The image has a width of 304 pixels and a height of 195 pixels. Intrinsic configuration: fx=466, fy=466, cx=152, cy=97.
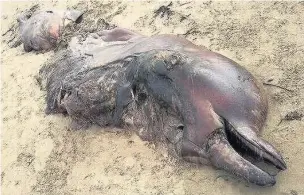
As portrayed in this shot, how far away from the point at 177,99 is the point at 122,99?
0.62 meters

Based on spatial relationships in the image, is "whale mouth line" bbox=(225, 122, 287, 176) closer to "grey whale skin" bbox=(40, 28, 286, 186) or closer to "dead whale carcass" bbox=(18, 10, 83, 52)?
"grey whale skin" bbox=(40, 28, 286, 186)

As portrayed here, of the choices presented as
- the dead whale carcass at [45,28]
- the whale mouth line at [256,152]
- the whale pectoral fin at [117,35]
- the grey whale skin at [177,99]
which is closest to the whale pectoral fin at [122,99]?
the grey whale skin at [177,99]

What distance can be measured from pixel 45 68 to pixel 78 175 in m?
1.58

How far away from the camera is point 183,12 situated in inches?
194

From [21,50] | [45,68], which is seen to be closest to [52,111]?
[45,68]

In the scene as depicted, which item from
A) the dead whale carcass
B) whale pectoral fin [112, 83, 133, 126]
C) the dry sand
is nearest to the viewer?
the dry sand

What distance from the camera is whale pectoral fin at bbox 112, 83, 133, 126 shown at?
3.64 metres

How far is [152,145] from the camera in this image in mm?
3635

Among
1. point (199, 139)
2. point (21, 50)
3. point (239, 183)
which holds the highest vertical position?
point (199, 139)

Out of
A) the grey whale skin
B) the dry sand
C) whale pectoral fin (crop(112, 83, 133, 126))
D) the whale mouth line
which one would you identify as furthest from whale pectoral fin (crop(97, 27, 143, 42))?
the whale mouth line

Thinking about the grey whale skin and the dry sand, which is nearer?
the grey whale skin

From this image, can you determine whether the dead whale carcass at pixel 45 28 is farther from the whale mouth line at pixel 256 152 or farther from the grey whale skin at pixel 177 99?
the whale mouth line at pixel 256 152

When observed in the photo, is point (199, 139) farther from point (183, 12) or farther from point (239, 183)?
point (183, 12)

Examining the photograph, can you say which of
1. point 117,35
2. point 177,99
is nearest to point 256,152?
point 177,99
